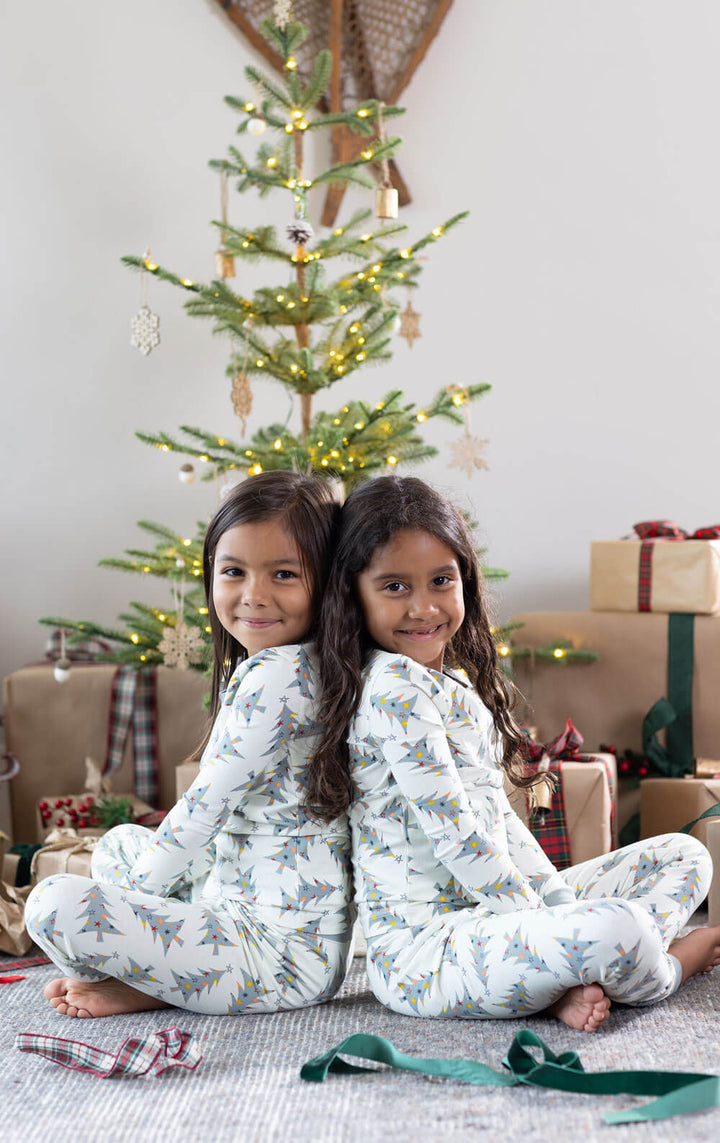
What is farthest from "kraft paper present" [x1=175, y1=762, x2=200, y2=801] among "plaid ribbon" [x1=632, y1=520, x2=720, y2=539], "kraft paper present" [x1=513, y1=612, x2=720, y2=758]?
"plaid ribbon" [x1=632, y1=520, x2=720, y2=539]

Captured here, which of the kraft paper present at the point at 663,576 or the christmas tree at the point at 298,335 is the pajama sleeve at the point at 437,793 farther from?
the kraft paper present at the point at 663,576

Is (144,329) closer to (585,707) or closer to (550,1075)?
(585,707)

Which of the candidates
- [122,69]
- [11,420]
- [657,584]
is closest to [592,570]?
[657,584]

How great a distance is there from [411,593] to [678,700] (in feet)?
3.51

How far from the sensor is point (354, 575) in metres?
1.42

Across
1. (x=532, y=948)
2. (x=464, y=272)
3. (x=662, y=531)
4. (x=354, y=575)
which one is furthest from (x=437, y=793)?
(x=464, y=272)

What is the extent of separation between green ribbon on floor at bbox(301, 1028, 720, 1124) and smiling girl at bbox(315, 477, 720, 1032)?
0.11 m

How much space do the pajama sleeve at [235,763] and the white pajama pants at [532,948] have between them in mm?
228

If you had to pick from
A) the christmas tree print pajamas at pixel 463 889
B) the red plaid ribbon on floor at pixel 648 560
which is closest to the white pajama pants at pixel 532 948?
the christmas tree print pajamas at pixel 463 889

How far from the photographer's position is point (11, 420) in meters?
2.68

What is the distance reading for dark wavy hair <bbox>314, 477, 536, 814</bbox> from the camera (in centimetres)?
137

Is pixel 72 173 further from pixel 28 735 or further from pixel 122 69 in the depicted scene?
pixel 28 735

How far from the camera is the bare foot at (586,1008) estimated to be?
123cm

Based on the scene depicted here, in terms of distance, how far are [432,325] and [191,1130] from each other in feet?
7.07
